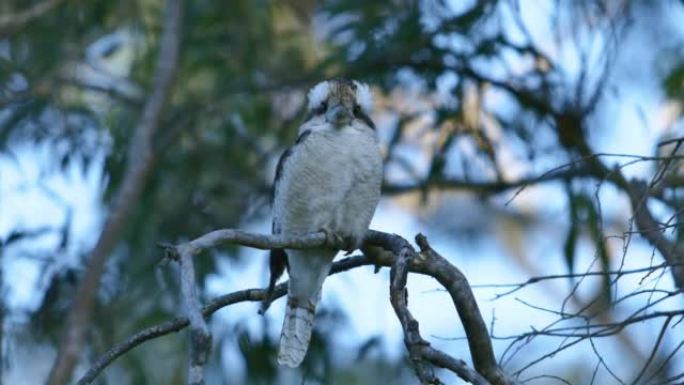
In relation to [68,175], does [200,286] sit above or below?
below

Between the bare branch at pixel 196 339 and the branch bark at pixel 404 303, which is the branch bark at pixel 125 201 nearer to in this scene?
the branch bark at pixel 404 303

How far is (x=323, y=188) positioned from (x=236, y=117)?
2302 millimetres

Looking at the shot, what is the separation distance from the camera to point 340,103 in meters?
3.36

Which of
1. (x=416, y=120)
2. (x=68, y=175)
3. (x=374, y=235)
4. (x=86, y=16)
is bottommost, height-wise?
(x=374, y=235)

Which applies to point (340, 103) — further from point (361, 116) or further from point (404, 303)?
point (404, 303)

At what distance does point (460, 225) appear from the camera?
7.46 meters

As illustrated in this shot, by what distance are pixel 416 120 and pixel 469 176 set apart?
34 cm

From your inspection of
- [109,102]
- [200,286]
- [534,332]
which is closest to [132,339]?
[534,332]

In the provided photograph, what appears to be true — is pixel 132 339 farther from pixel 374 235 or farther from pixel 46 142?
pixel 46 142

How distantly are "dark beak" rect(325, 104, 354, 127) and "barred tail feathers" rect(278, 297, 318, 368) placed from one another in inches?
17.7

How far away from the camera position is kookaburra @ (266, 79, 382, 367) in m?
3.33

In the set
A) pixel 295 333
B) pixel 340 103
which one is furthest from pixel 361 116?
pixel 295 333

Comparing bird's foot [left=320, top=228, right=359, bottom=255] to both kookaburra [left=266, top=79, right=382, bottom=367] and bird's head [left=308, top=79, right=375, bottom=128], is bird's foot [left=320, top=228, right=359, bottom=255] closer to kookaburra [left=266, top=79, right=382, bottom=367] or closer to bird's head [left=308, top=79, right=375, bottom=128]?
kookaburra [left=266, top=79, right=382, bottom=367]

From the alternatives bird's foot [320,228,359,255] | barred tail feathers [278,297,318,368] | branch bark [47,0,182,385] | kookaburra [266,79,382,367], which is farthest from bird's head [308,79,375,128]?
branch bark [47,0,182,385]
